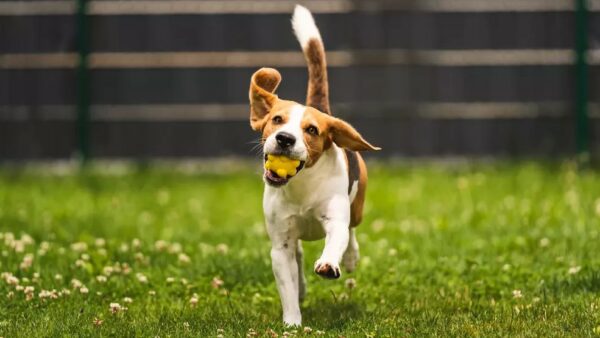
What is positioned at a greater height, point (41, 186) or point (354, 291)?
point (354, 291)

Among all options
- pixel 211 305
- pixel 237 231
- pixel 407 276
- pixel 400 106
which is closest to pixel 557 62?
pixel 400 106

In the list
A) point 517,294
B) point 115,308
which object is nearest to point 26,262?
point 115,308

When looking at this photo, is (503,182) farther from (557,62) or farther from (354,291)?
(354,291)

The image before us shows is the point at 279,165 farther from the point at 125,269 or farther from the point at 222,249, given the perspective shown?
the point at 222,249

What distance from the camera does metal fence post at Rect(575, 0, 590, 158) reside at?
12711 millimetres

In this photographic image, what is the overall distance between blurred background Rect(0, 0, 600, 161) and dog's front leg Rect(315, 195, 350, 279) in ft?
23.7

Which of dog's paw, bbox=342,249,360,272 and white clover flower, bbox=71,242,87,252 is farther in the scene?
white clover flower, bbox=71,242,87,252

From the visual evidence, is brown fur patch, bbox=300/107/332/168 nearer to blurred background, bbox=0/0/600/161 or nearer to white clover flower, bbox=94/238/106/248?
white clover flower, bbox=94/238/106/248

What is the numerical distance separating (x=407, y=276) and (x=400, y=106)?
6090mm

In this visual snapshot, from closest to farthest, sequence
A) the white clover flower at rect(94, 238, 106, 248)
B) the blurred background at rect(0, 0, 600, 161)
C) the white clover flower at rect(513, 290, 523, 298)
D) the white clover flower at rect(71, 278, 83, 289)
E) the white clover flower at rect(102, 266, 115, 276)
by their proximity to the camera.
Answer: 1. the white clover flower at rect(513, 290, 523, 298)
2. the white clover flower at rect(71, 278, 83, 289)
3. the white clover flower at rect(102, 266, 115, 276)
4. the white clover flower at rect(94, 238, 106, 248)
5. the blurred background at rect(0, 0, 600, 161)

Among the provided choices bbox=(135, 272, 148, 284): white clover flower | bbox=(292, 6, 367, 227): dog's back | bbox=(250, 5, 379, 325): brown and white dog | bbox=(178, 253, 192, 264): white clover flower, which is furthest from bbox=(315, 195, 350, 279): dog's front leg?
bbox=(178, 253, 192, 264): white clover flower

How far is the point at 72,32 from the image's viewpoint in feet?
43.0

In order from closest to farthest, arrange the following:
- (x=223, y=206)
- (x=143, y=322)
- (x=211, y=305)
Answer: (x=143, y=322), (x=211, y=305), (x=223, y=206)

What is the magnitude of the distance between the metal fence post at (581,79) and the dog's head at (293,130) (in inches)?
295
